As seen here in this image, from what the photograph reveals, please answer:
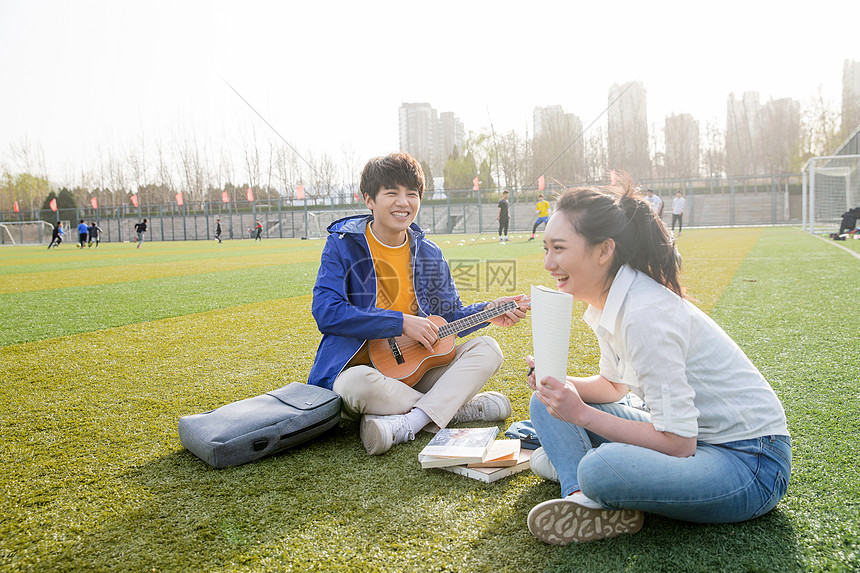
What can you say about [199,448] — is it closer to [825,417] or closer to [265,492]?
[265,492]

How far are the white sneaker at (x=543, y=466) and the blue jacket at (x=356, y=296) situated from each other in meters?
0.96

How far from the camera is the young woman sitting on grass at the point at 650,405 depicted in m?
1.72

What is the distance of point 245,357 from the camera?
4668mm

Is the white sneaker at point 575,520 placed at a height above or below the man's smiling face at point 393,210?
below

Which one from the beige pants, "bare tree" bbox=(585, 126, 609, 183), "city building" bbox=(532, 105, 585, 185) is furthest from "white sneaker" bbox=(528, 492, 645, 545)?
"bare tree" bbox=(585, 126, 609, 183)

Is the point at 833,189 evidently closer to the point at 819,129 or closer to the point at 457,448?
the point at 457,448

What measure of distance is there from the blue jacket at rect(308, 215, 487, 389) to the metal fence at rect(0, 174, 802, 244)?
31373mm

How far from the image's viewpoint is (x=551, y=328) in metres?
1.58

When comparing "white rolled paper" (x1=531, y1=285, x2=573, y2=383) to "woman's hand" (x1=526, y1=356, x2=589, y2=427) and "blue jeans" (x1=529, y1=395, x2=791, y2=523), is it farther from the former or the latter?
"blue jeans" (x1=529, y1=395, x2=791, y2=523)

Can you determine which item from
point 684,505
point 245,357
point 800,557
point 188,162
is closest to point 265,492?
point 684,505

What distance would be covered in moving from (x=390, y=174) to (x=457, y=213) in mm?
39252

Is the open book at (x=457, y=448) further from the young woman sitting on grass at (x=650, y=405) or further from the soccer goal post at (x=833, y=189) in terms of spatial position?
the soccer goal post at (x=833, y=189)

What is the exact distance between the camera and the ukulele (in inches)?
121

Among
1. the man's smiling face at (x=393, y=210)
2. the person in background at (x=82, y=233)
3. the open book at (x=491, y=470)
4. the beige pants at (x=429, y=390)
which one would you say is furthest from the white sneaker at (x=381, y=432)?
the person in background at (x=82, y=233)
